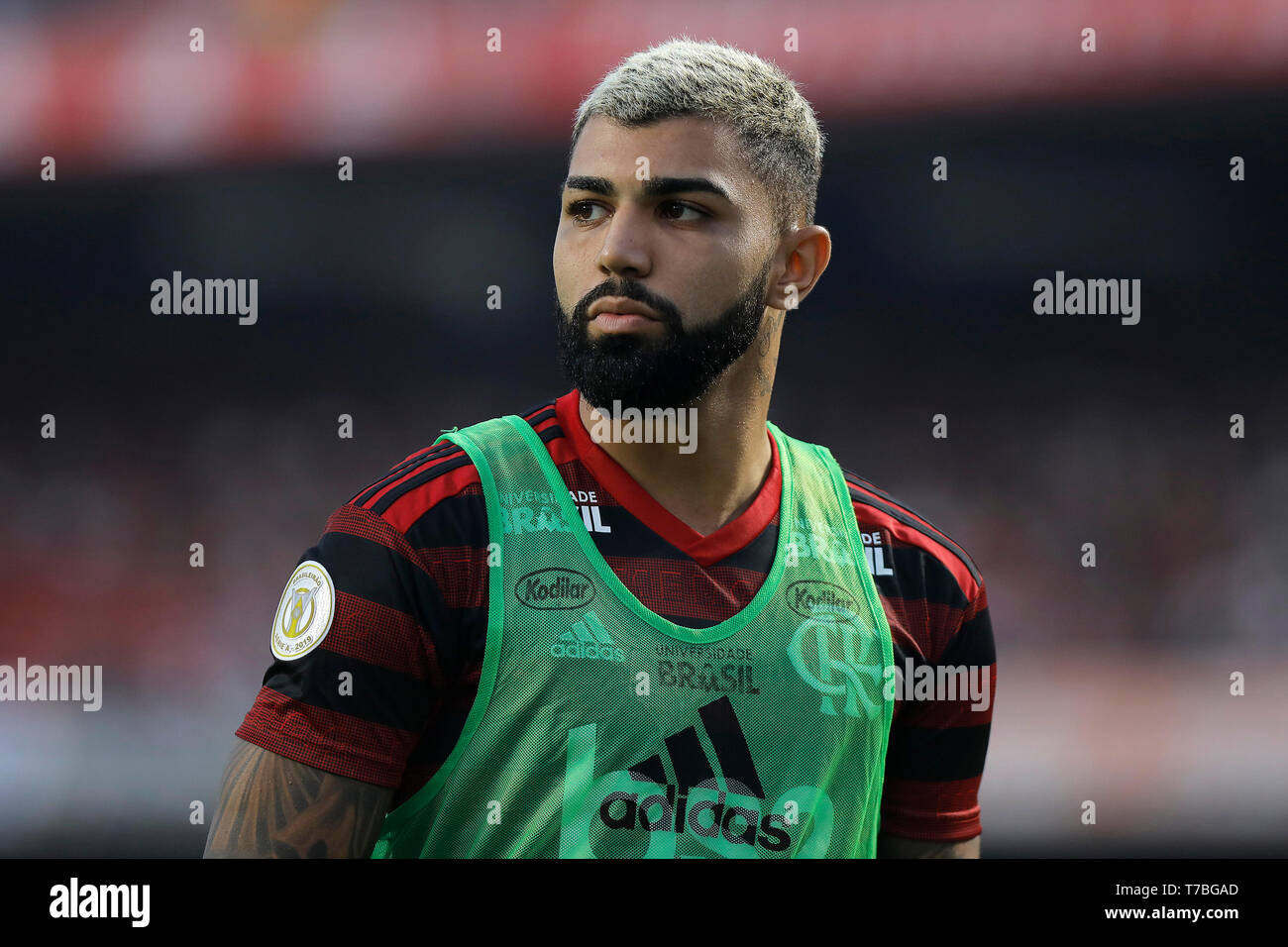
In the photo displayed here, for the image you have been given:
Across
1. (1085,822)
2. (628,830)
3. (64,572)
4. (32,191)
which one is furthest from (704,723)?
(32,191)

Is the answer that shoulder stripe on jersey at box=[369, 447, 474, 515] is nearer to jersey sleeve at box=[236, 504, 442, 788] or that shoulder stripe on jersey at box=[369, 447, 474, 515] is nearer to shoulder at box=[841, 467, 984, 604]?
jersey sleeve at box=[236, 504, 442, 788]

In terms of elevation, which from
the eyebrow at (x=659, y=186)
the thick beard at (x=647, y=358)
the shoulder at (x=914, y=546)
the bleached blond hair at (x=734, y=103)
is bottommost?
the shoulder at (x=914, y=546)

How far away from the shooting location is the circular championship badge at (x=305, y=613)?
1866mm

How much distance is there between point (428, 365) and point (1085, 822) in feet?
13.4

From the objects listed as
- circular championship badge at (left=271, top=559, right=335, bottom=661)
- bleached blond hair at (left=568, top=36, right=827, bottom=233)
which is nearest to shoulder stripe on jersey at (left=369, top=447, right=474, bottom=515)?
circular championship badge at (left=271, top=559, right=335, bottom=661)

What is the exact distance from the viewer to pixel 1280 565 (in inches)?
242

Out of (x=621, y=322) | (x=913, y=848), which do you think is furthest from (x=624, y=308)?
(x=913, y=848)

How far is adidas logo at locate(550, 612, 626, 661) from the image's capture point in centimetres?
196

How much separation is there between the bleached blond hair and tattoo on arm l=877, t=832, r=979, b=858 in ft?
4.16

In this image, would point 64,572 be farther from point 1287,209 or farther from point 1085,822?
point 1287,209

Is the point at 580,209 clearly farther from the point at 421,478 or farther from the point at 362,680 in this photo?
the point at 362,680

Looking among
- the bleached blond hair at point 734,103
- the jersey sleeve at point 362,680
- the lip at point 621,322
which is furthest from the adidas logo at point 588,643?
the bleached blond hair at point 734,103

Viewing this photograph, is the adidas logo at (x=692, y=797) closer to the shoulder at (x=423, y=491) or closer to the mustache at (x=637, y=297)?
A: the shoulder at (x=423, y=491)

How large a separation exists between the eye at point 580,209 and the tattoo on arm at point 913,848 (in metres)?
1.37
